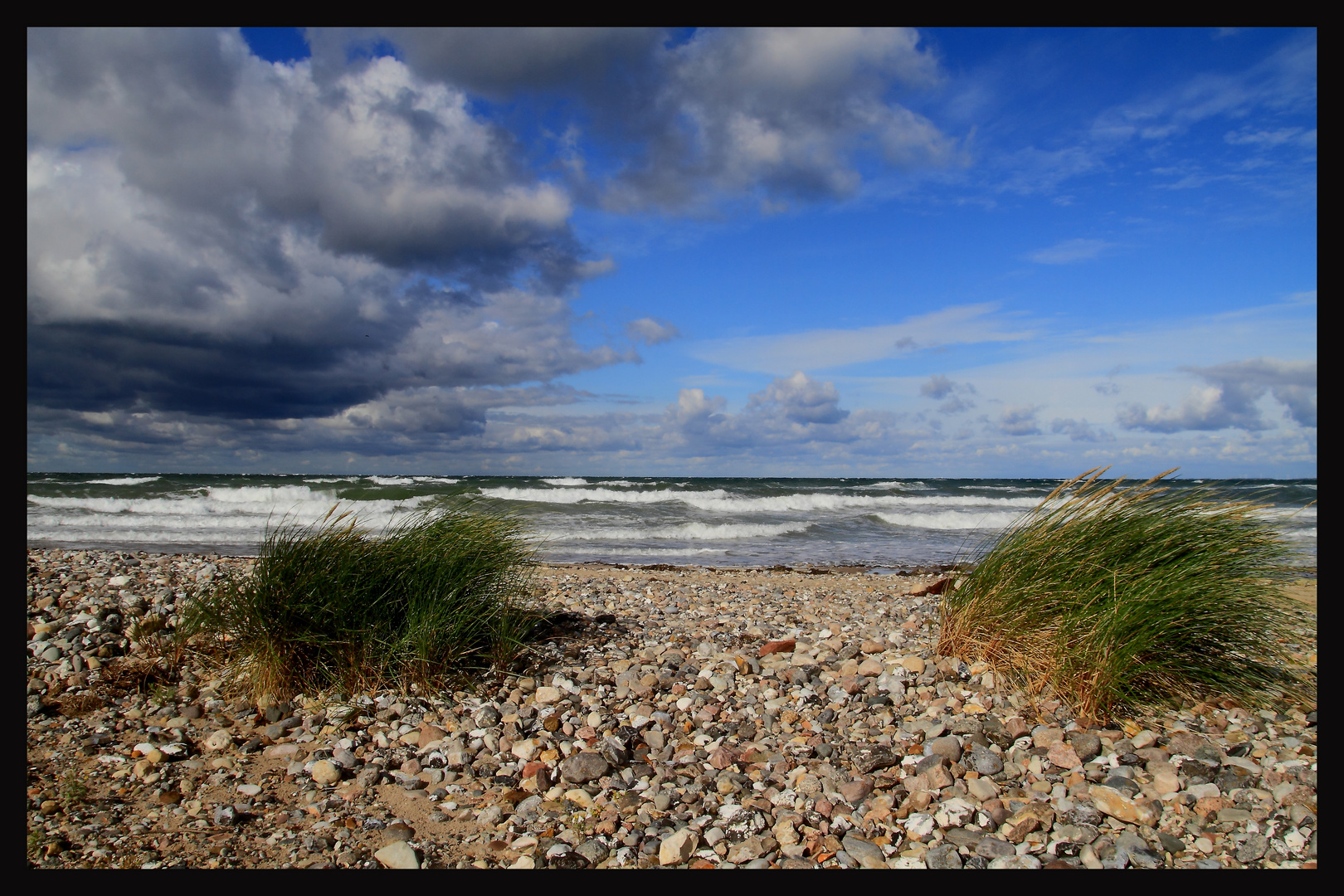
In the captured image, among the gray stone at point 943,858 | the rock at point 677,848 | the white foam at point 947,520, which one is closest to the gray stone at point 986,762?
the gray stone at point 943,858

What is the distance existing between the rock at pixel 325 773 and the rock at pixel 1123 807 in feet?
13.6

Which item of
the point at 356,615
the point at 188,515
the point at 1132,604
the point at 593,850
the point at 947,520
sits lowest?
the point at 947,520

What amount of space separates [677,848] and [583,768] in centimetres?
89

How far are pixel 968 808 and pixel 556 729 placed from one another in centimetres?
248

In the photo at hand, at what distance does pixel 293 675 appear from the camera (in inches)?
190

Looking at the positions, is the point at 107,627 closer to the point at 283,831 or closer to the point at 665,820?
the point at 283,831

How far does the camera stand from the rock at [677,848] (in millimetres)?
3127

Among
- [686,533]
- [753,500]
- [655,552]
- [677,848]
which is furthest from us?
[753,500]

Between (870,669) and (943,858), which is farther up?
(870,669)

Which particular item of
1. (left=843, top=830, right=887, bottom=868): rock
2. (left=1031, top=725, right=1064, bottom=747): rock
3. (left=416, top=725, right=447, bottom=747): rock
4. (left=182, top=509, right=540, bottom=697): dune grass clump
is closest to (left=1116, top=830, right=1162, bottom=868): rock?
(left=1031, top=725, right=1064, bottom=747): rock

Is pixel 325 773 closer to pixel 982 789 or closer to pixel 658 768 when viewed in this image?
pixel 658 768

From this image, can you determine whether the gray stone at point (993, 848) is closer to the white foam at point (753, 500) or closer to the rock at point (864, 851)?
the rock at point (864, 851)

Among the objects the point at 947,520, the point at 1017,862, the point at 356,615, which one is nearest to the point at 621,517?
the point at 947,520

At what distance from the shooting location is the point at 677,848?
3.15 meters
